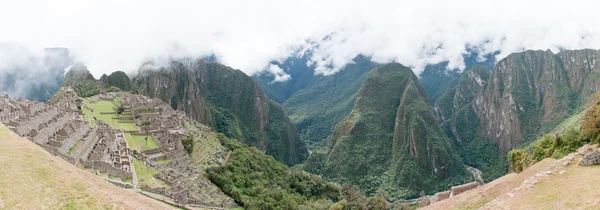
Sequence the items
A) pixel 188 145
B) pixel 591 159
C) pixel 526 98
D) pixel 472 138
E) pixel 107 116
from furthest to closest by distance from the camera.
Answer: pixel 472 138 → pixel 526 98 → pixel 107 116 → pixel 188 145 → pixel 591 159

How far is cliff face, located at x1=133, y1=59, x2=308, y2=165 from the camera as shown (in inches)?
5418

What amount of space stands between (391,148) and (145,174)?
11111 centimetres

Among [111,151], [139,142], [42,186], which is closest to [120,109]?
[139,142]

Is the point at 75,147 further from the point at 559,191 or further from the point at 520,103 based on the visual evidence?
the point at 520,103

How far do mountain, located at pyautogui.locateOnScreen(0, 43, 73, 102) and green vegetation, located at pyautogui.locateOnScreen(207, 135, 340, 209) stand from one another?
56.6 metres

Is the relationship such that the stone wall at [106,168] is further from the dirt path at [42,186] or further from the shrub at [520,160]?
the shrub at [520,160]

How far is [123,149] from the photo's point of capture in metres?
39.4

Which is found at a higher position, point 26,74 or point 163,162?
point 26,74

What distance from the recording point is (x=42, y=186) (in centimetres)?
1731

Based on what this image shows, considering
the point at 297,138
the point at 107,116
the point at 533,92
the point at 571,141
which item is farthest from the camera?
the point at 297,138

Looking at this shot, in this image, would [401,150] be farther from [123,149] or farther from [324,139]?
[123,149]

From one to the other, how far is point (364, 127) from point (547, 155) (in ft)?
353

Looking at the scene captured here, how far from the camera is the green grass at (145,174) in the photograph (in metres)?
33.2

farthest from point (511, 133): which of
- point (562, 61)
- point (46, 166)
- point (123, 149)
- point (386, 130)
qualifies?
point (46, 166)
